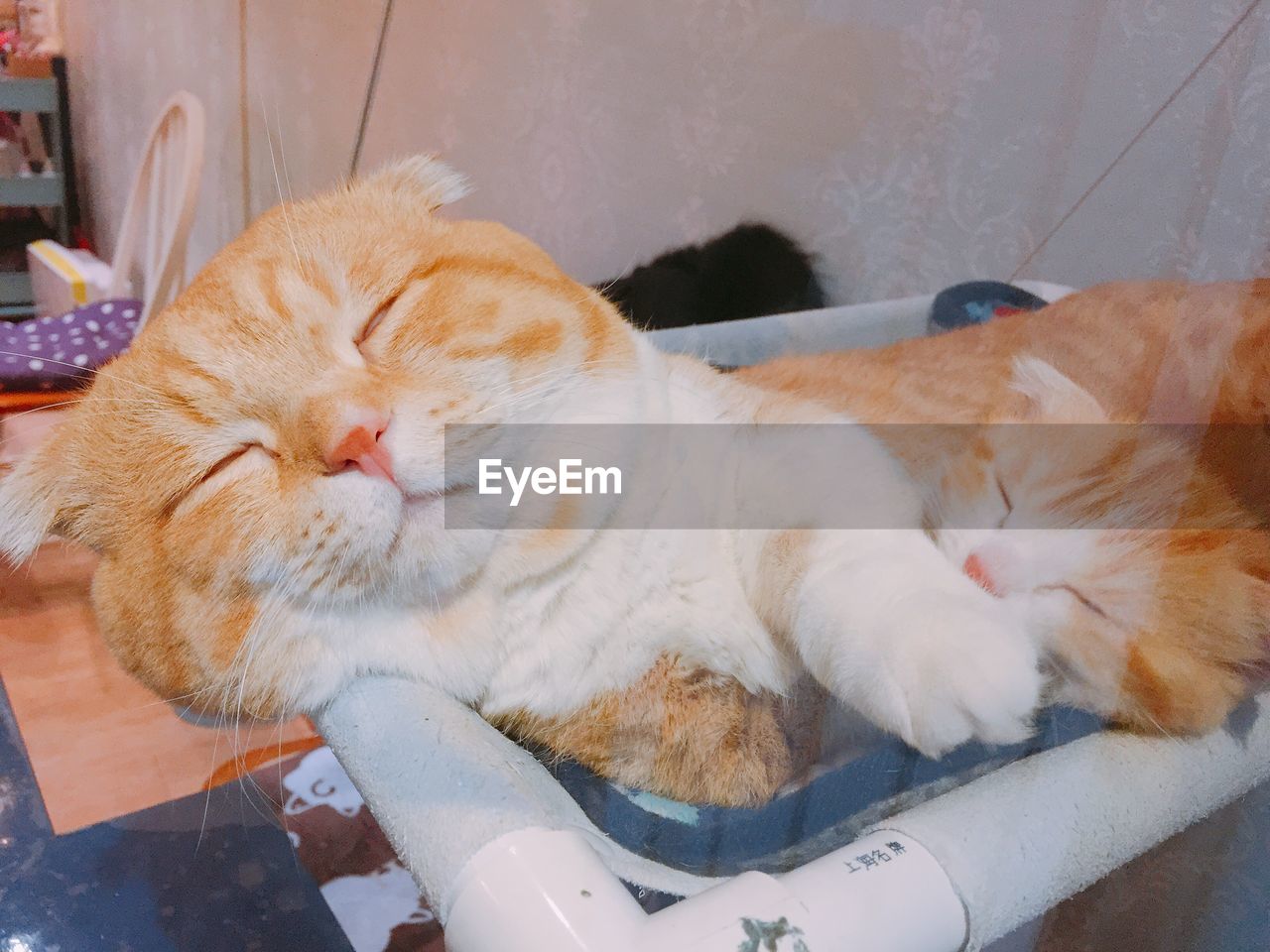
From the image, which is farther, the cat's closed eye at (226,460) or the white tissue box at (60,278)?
the white tissue box at (60,278)

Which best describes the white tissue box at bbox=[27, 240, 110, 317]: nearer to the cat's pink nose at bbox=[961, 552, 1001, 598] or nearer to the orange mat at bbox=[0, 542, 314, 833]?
the orange mat at bbox=[0, 542, 314, 833]

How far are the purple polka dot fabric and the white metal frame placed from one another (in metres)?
0.04

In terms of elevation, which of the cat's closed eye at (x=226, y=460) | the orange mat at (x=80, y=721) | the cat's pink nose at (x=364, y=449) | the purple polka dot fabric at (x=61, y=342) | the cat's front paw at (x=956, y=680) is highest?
the cat's pink nose at (x=364, y=449)

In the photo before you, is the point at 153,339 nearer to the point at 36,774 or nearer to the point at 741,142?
the point at 741,142

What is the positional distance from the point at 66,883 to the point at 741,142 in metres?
1.35

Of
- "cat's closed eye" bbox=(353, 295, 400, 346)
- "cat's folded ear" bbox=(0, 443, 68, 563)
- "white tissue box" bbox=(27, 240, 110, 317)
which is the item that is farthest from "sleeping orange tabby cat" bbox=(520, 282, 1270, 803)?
"white tissue box" bbox=(27, 240, 110, 317)

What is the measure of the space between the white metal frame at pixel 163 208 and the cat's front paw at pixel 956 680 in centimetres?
165

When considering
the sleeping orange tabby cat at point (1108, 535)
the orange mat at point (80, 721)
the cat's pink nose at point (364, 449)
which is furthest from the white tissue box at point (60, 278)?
the sleeping orange tabby cat at point (1108, 535)

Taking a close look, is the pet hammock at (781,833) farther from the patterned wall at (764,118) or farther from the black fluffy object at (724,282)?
the black fluffy object at (724,282)

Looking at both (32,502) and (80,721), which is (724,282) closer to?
(32,502)

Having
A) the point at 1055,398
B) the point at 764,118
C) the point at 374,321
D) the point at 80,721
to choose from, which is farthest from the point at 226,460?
the point at 80,721

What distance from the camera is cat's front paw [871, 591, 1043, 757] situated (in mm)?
526

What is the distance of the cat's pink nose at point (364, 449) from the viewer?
63 cm

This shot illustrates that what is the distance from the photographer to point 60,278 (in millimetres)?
1878
